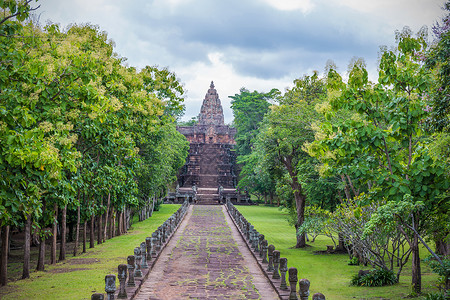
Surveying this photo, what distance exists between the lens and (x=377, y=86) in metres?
8.43

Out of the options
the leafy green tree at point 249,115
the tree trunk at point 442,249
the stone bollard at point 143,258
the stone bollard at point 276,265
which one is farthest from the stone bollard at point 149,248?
the leafy green tree at point 249,115

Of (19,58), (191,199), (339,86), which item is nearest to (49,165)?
(19,58)

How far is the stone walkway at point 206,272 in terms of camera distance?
8.94 meters

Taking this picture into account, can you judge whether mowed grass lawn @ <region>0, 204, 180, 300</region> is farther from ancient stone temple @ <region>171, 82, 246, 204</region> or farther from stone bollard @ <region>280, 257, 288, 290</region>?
ancient stone temple @ <region>171, 82, 246, 204</region>

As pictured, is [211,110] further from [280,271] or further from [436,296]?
[436,296]

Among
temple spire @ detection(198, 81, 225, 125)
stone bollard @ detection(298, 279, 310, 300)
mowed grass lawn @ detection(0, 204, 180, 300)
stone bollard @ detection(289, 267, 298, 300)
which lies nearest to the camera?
stone bollard @ detection(298, 279, 310, 300)

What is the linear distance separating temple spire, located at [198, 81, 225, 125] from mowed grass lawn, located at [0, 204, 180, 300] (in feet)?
170

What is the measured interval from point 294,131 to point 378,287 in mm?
7137

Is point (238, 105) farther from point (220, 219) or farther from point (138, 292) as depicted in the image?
point (138, 292)

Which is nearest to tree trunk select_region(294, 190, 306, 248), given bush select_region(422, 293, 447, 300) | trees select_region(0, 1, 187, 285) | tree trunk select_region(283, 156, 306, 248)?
tree trunk select_region(283, 156, 306, 248)

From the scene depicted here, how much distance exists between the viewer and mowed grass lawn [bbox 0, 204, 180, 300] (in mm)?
9328

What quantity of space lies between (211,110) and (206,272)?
58.5 m

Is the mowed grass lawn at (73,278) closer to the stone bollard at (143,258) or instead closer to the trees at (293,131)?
the stone bollard at (143,258)

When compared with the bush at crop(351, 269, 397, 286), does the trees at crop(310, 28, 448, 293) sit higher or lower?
higher
